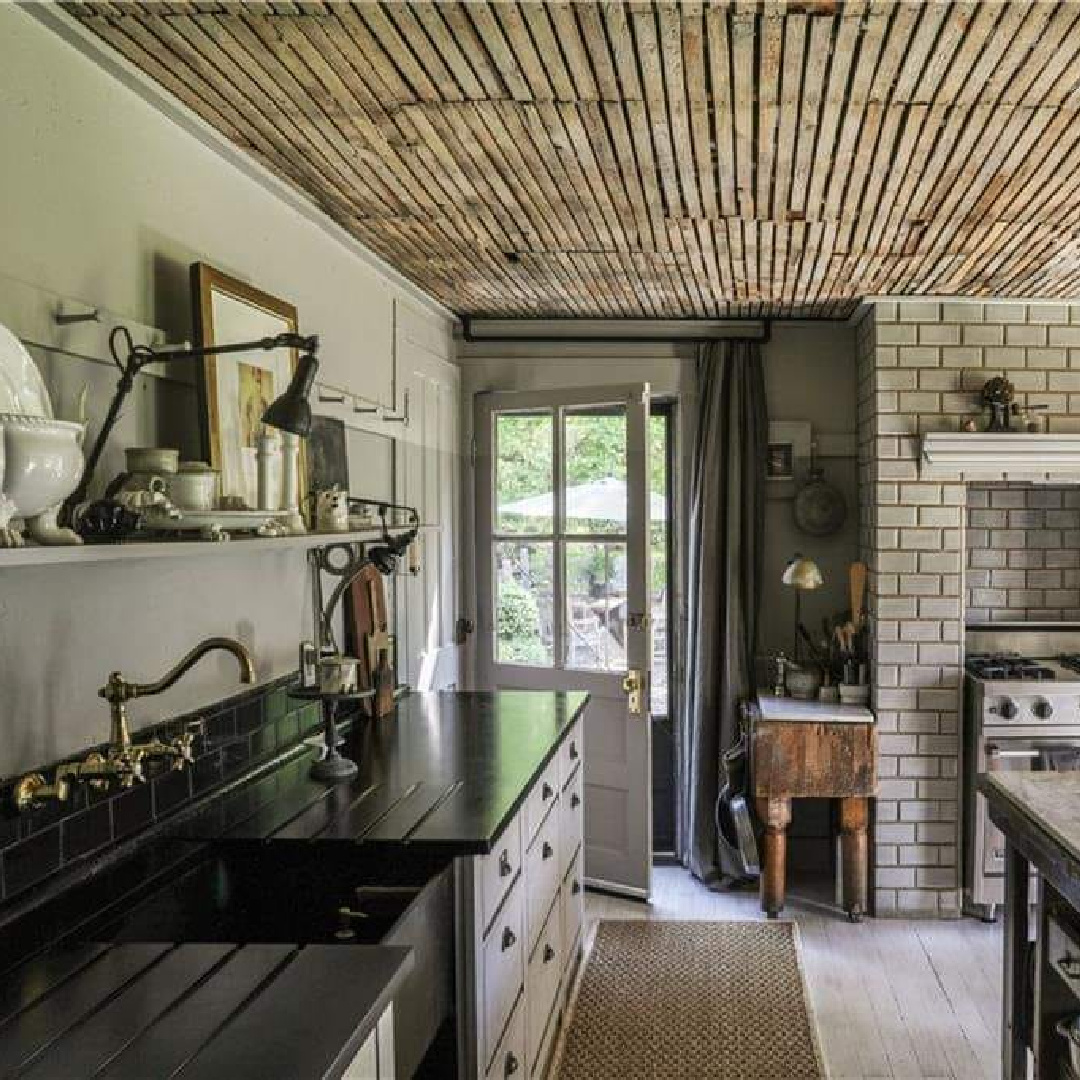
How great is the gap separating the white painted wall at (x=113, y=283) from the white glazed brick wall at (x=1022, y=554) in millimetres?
2978

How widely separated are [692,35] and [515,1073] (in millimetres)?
2206

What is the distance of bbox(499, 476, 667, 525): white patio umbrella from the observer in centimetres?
428

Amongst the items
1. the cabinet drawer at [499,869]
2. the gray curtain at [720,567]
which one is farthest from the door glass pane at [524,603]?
the cabinet drawer at [499,869]

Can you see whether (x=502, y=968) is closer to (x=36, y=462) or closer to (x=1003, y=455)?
(x=36, y=462)

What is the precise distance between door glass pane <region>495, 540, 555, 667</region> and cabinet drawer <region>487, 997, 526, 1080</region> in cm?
197

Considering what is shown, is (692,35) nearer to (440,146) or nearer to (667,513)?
(440,146)

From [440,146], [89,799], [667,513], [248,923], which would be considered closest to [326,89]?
[440,146]

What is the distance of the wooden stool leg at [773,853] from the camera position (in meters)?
4.06

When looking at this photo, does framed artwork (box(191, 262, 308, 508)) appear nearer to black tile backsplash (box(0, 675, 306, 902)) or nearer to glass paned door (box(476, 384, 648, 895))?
black tile backsplash (box(0, 675, 306, 902))

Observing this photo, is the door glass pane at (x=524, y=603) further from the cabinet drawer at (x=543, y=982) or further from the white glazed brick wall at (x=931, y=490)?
the cabinet drawer at (x=543, y=982)

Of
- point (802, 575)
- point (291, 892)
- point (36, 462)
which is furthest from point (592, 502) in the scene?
point (36, 462)

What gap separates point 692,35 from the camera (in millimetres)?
1786

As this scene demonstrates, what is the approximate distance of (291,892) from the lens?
6.77 ft

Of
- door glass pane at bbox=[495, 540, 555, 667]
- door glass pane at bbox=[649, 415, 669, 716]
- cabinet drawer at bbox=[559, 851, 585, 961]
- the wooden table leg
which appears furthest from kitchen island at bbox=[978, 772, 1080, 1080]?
door glass pane at bbox=[649, 415, 669, 716]
